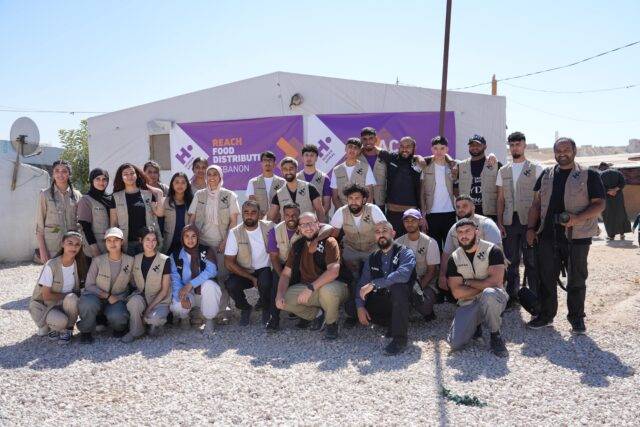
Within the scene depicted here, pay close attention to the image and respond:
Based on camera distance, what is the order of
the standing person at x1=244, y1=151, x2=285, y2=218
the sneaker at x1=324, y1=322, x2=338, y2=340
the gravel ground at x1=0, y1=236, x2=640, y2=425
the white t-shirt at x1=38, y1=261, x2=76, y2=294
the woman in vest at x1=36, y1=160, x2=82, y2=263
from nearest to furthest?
the gravel ground at x1=0, y1=236, x2=640, y2=425 < the sneaker at x1=324, y1=322, x2=338, y2=340 < the white t-shirt at x1=38, y1=261, x2=76, y2=294 < the woman in vest at x1=36, y1=160, x2=82, y2=263 < the standing person at x1=244, y1=151, x2=285, y2=218

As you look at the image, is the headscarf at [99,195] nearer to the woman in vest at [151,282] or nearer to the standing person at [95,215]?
the standing person at [95,215]

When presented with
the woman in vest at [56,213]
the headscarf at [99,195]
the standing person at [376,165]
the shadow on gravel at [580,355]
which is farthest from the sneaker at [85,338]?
the shadow on gravel at [580,355]

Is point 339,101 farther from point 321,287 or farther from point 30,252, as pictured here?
point 30,252

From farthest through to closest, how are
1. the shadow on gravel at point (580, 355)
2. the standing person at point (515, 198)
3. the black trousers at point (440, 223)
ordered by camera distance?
the black trousers at point (440, 223), the standing person at point (515, 198), the shadow on gravel at point (580, 355)

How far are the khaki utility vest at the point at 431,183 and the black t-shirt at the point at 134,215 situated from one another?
280 centimetres

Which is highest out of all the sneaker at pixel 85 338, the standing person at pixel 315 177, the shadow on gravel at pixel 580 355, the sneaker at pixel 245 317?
the standing person at pixel 315 177

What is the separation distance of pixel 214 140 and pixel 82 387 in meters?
5.22

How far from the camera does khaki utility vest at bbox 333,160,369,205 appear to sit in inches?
208

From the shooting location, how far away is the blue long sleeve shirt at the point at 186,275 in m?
4.67

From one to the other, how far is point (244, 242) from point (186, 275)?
609mm

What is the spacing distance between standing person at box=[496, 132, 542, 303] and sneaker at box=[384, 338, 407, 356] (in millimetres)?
1480

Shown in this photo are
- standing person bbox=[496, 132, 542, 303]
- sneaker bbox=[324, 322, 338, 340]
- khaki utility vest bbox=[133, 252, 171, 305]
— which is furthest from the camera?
standing person bbox=[496, 132, 542, 303]

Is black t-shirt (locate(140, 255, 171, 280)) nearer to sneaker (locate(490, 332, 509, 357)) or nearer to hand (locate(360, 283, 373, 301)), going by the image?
hand (locate(360, 283, 373, 301))

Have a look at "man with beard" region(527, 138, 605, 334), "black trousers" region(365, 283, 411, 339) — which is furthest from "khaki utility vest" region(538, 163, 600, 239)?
"black trousers" region(365, 283, 411, 339)
